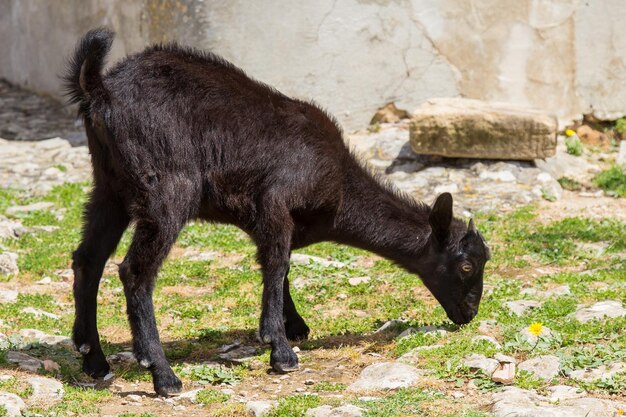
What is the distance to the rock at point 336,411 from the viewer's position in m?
5.80

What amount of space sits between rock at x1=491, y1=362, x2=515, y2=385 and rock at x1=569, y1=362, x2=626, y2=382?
0.36 m

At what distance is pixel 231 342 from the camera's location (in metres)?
7.61

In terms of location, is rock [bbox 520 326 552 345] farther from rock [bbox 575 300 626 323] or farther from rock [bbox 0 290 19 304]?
rock [bbox 0 290 19 304]

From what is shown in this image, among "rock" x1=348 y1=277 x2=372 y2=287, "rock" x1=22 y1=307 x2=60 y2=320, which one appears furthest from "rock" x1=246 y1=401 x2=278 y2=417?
"rock" x1=348 y1=277 x2=372 y2=287

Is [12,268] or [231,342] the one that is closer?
[231,342]

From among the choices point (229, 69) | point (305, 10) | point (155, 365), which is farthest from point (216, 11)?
point (155, 365)

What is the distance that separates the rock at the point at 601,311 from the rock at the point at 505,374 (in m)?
1.09

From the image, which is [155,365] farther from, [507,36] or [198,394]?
[507,36]

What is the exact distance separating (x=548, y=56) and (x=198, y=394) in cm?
792

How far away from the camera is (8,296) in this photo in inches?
329

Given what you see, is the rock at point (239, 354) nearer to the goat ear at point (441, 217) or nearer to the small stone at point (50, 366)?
the small stone at point (50, 366)

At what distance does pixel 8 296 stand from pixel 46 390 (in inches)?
93.6

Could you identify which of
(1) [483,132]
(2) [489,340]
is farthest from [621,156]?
(2) [489,340]

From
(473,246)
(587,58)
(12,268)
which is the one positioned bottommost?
(12,268)
